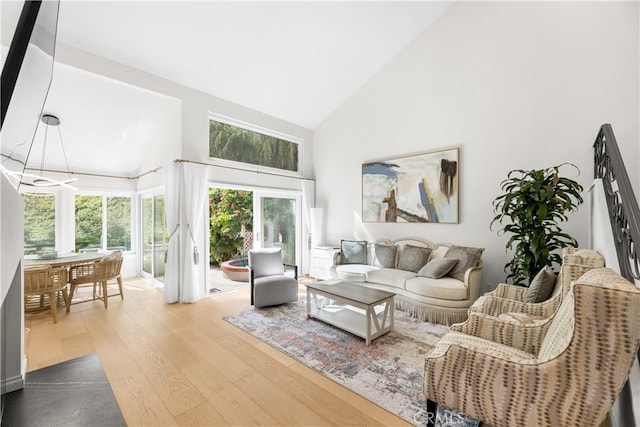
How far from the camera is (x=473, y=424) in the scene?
178cm

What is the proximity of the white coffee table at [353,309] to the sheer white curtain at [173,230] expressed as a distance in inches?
84.4

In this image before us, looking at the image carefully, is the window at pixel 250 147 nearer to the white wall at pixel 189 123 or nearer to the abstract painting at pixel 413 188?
the white wall at pixel 189 123

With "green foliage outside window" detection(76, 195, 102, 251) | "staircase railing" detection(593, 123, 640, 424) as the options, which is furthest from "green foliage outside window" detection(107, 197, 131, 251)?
"staircase railing" detection(593, 123, 640, 424)

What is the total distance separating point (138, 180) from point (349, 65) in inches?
188

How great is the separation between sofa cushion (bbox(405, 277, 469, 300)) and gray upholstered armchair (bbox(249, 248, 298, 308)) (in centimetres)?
165

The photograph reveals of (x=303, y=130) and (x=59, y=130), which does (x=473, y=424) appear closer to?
(x=303, y=130)

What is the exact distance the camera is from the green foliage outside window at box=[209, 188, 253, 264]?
740cm

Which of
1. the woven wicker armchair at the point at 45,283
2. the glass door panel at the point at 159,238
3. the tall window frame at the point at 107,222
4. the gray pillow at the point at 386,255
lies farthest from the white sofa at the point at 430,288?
the tall window frame at the point at 107,222

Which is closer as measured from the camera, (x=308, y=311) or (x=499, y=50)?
(x=308, y=311)

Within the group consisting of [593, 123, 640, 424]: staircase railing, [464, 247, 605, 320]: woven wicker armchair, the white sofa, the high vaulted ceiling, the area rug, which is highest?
the high vaulted ceiling

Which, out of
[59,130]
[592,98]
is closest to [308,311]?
[592,98]

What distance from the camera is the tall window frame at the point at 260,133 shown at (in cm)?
468

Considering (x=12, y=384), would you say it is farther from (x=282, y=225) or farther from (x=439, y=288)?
(x=282, y=225)

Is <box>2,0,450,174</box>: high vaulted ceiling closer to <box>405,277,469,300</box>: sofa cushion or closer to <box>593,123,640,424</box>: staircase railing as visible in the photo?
<box>593,123,640,424</box>: staircase railing
